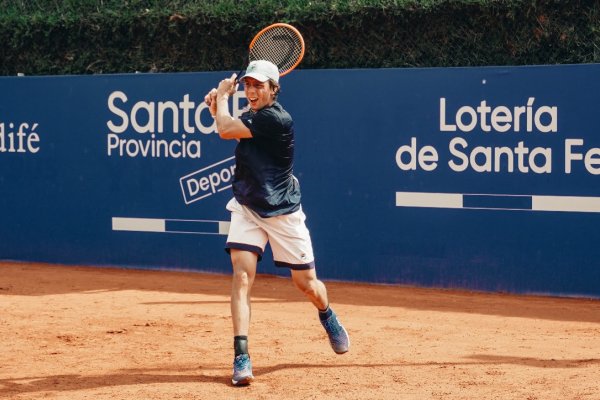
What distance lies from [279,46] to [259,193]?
1.32m

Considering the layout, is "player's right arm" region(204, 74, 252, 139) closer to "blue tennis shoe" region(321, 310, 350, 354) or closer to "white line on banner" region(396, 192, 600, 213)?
"blue tennis shoe" region(321, 310, 350, 354)

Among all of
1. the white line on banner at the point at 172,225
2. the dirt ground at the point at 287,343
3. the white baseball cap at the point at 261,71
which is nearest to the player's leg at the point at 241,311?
the dirt ground at the point at 287,343

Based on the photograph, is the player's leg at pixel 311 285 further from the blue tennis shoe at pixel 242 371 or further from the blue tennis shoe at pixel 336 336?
the blue tennis shoe at pixel 242 371

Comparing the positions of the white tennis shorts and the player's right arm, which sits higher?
A: the player's right arm

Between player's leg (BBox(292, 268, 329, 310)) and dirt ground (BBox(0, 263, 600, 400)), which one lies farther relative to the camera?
player's leg (BBox(292, 268, 329, 310))

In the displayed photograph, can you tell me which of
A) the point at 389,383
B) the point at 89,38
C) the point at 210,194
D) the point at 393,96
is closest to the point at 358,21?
the point at 393,96

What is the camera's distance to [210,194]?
A: 1104 centimetres

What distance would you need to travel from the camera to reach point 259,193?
6.39 m

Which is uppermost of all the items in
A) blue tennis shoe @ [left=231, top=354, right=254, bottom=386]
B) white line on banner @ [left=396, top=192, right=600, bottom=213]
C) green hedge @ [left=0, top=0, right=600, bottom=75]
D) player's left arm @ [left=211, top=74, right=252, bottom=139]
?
green hedge @ [left=0, top=0, right=600, bottom=75]

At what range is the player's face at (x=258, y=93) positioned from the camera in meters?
6.34

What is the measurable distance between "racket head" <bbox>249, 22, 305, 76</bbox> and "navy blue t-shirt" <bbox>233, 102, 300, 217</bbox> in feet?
2.83

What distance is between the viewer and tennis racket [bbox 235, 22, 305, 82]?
7.20m

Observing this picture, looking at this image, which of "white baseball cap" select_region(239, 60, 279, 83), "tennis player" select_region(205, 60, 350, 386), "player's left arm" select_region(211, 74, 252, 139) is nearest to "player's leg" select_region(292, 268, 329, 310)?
"tennis player" select_region(205, 60, 350, 386)

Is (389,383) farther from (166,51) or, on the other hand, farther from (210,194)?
(166,51)
